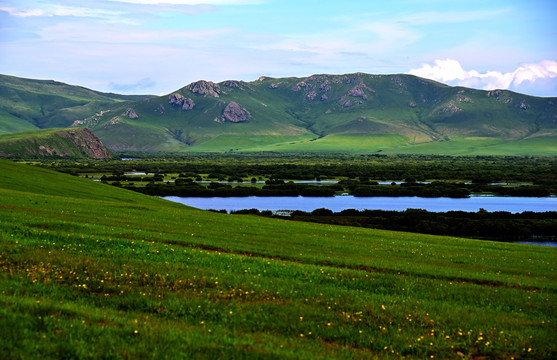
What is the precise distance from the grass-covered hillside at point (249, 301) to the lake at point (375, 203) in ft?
238

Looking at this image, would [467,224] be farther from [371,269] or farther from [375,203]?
[371,269]

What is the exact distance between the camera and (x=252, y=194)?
12444 centimetres

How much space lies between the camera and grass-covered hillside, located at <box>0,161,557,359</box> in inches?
484

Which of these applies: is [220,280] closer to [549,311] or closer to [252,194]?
[549,311]

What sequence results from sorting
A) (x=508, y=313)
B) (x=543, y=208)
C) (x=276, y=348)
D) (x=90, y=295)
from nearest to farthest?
(x=276, y=348)
(x=90, y=295)
(x=508, y=313)
(x=543, y=208)

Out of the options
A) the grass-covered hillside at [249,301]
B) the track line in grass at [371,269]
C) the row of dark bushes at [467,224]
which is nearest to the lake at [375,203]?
the row of dark bushes at [467,224]

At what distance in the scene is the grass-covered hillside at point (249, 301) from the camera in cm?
1230

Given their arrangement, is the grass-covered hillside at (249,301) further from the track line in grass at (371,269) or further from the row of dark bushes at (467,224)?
the row of dark bushes at (467,224)

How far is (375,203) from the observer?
366 ft

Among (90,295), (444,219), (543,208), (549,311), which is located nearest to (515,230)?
(444,219)

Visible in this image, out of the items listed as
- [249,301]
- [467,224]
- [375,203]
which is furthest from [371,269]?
[375,203]

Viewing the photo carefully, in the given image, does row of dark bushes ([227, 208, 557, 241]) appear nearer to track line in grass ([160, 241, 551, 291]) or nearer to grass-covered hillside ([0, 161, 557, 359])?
grass-covered hillside ([0, 161, 557, 359])

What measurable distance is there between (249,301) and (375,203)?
322ft

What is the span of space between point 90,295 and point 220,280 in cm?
466
